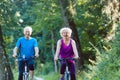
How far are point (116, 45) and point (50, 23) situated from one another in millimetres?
22191

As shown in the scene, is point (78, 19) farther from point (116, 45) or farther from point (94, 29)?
point (116, 45)

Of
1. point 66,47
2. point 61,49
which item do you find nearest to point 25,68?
point 61,49

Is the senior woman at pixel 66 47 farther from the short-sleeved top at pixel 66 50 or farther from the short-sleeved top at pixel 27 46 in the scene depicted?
the short-sleeved top at pixel 27 46

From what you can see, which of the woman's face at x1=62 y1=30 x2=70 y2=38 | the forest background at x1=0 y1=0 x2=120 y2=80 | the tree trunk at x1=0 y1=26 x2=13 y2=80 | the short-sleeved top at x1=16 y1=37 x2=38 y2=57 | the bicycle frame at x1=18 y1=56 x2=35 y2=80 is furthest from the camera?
the tree trunk at x1=0 y1=26 x2=13 y2=80

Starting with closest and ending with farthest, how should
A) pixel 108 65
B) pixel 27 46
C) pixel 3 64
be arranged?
pixel 27 46, pixel 108 65, pixel 3 64

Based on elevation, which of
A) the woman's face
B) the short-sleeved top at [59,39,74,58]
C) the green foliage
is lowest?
the green foliage

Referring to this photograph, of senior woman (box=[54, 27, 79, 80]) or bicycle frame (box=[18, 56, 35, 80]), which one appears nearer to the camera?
senior woman (box=[54, 27, 79, 80])

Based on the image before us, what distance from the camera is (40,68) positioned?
5038 centimetres

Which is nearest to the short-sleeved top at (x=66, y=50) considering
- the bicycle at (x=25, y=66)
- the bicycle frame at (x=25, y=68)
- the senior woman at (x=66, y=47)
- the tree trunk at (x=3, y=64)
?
the senior woman at (x=66, y=47)

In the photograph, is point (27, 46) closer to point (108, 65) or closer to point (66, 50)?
point (66, 50)

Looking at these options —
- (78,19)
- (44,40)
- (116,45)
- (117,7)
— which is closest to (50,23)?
(78,19)

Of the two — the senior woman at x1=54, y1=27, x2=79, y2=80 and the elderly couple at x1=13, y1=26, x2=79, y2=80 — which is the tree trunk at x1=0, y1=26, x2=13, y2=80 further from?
Result: the senior woman at x1=54, y1=27, x2=79, y2=80

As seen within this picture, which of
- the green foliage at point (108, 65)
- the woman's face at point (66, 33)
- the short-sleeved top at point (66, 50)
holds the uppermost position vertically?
the woman's face at point (66, 33)

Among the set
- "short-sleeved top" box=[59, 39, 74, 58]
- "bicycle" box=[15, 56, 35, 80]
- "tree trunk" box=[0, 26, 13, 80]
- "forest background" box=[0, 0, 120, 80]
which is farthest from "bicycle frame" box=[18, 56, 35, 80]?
"tree trunk" box=[0, 26, 13, 80]
